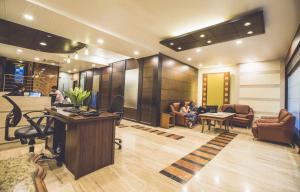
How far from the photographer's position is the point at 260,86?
6.45 m

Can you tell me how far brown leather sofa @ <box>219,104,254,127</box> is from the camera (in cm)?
612

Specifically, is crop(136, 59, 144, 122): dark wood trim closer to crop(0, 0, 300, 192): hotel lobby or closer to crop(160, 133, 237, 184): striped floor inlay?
crop(0, 0, 300, 192): hotel lobby

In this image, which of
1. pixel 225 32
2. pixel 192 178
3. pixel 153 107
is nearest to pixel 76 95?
pixel 192 178

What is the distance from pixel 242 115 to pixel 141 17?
19.7 feet

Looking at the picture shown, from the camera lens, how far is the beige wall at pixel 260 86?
6047 mm

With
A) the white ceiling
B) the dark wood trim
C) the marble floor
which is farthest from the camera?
the dark wood trim

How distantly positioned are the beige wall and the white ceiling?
1.90 meters


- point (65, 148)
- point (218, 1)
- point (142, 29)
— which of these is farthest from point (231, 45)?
point (65, 148)

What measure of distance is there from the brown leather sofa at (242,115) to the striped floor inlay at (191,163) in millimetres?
3047

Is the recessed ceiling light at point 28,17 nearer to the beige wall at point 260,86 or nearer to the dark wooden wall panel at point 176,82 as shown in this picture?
the dark wooden wall panel at point 176,82

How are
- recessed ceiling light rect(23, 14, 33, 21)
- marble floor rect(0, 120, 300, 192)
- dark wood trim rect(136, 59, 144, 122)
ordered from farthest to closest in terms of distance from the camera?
dark wood trim rect(136, 59, 144, 122) → recessed ceiling light rect(23, 14, 33, 21) → marble floor rect(0, 120, 300, 192)

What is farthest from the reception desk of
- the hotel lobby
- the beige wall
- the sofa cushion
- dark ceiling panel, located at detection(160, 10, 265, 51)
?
the beige wall

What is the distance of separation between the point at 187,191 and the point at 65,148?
2076 millimetres

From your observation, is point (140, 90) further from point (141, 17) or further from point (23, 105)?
point (23, 105)
